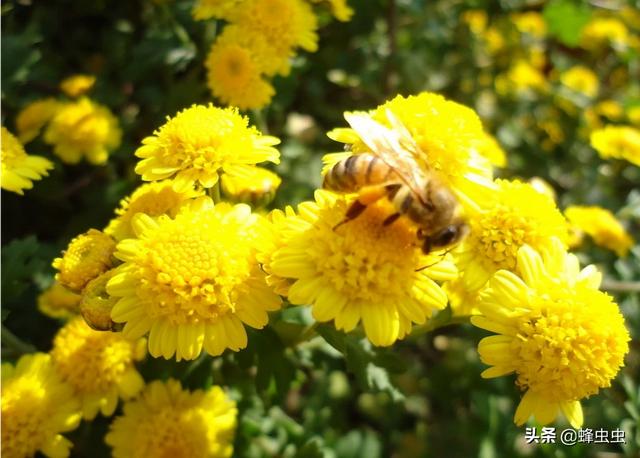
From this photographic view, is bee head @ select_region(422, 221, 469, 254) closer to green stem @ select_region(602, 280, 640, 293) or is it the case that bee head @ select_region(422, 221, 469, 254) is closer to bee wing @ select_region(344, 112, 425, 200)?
bee wing @ select_region(344, 112, 425, 200)

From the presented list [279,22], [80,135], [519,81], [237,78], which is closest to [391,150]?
[237,78]

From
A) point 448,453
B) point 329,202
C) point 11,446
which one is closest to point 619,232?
point 448,453

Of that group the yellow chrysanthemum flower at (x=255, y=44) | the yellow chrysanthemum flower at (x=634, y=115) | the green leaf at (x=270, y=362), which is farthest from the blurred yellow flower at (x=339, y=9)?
the yellow chrysanthemum flower at (x=634, y=115)

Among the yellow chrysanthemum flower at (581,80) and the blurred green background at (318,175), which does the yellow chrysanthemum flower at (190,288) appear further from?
the yellow chrysanthemum flower at (581,80)

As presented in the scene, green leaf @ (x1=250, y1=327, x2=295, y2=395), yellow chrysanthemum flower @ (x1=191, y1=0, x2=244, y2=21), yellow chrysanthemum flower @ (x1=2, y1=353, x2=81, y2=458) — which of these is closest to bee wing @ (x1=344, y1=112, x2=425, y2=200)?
green leaf @ (x1=250, y1=327, x2=295, y2=395)

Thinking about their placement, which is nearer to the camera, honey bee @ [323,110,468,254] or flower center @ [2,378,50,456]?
honey bee @ [323,110,468,254]

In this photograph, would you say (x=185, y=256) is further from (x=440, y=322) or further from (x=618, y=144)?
(x=618, y=144)

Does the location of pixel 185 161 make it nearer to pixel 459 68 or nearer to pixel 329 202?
pixel 329 202

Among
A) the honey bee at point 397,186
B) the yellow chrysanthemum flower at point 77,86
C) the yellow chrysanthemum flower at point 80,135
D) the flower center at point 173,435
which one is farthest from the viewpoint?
the yellow chrysanthemum flower at point 77,86
